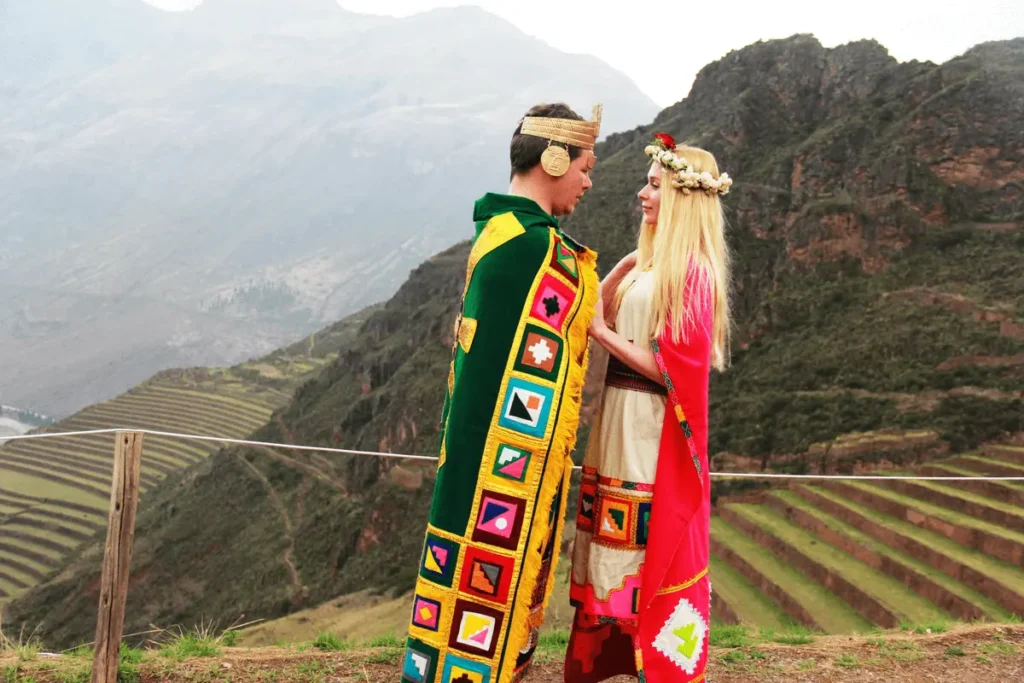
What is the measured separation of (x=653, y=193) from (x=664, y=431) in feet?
2.39

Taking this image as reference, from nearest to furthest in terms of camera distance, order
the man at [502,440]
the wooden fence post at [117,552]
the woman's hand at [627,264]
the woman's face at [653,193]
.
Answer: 1. the man at [502,440]
2. the woman's face at [653,193]
3. the woman's hand at [627,264]
4. the wooden fence post at [117,552]

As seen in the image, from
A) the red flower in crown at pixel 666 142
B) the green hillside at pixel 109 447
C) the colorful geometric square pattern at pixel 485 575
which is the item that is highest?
the red flower in crown at pixel 666 142

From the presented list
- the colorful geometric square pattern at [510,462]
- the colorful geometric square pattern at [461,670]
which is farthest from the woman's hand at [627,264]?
the colorful geometric square pattern at [461,670]

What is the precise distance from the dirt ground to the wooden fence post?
0.23 metres

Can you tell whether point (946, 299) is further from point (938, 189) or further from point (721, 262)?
point (721, 262)

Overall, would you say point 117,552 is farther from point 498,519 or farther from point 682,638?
point 682,638

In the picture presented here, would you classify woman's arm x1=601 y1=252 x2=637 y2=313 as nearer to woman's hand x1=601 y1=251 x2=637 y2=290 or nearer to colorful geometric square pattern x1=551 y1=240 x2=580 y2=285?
woman's hand x1=601 y1=251 x2=637 y2=290

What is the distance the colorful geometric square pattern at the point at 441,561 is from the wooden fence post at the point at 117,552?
4.41 ft

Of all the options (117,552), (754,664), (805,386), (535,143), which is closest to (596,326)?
(535,143)

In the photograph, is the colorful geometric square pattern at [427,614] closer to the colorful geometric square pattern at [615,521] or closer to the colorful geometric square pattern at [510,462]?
the colorful geometric square pattern at [510,462]

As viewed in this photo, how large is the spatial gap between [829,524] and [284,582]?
20.0 m

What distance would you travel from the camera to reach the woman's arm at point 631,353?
7.32ft

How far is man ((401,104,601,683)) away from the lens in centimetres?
214

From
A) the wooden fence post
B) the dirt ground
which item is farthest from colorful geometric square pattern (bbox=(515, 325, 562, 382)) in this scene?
the dirt ground
